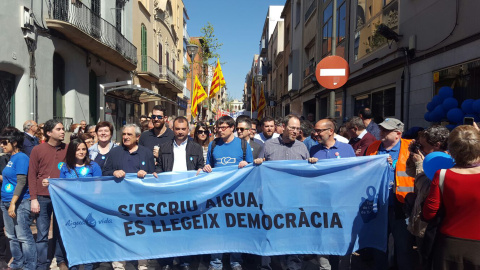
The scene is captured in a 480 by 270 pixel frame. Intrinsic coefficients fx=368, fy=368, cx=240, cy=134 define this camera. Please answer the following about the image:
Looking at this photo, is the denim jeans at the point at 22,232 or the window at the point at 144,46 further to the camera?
the window at the point at 144,46

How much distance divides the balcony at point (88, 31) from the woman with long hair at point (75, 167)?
30.3 ft

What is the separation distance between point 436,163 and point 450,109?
3.79 m

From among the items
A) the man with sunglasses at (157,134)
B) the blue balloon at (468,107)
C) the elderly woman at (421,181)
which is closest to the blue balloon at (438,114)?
the blue balloon at (468,107)

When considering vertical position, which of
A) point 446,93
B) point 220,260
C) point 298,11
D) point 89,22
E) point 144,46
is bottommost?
point 220,260

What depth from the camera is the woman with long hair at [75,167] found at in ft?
Answer: 14.0

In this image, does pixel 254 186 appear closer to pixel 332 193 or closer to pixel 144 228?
pixel 332 193

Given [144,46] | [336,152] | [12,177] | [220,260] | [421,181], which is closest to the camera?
[421,181]

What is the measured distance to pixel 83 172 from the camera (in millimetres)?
4441

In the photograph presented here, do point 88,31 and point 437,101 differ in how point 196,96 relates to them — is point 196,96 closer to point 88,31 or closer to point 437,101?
point 88,31

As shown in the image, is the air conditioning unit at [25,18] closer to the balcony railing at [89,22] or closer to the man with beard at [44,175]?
the balcony railing at [89,22]

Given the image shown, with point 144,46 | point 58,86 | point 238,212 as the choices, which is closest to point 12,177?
point 238,212

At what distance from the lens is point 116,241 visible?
4430 mm

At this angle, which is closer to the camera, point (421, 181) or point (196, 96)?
point (421, 181)

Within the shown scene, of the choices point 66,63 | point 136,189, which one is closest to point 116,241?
point 136,189
